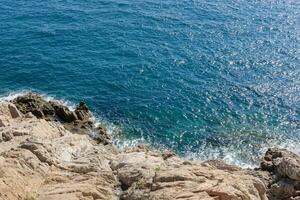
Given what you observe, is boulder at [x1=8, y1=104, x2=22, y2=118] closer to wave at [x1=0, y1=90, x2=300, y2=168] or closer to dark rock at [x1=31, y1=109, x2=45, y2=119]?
dark rock at [x1=31, y1=109, x2=45, y2=119]

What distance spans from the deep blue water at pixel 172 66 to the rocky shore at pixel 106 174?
11603mm

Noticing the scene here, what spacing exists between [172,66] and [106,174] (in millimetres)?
38348

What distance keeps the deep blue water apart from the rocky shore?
11.6 metres

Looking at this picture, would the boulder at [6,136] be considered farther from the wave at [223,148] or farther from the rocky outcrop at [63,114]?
A: the wave at [223,148]

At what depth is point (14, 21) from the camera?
267 feet

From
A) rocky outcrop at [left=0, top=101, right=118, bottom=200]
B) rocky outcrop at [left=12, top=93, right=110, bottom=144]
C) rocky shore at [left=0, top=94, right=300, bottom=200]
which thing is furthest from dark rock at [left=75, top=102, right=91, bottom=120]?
rocky outcrop at [left=0, top=101, right=118, bottom=200]

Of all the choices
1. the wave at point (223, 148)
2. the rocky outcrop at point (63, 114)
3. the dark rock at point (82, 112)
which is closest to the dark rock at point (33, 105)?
the rocky outcrop at point (63, 114)

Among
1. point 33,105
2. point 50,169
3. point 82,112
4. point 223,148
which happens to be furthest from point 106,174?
point 33,105

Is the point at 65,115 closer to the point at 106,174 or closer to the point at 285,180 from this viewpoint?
the point at 106,174

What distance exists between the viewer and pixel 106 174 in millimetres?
35000

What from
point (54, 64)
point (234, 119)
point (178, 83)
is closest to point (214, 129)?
point (234, 119)

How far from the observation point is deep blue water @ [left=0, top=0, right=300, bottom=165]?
195ft

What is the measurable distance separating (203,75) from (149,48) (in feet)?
36.8

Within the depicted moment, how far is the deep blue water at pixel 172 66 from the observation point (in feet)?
195
